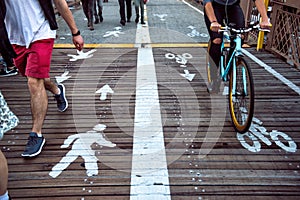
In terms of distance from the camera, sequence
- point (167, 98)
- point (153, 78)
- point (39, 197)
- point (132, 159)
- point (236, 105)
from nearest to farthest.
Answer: point (39, 197) → point (132, 159) → point (236, 105) → point (167, 98) → point (153, 78)

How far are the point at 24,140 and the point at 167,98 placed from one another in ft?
5.90

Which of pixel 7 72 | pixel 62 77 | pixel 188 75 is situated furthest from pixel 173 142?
pixel 7 72

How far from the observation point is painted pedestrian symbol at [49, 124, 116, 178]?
8.26 feet

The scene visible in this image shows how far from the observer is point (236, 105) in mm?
3154

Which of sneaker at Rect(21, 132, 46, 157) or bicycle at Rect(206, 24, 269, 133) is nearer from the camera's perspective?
sneaker at Rect(21, 132, 46, 157)

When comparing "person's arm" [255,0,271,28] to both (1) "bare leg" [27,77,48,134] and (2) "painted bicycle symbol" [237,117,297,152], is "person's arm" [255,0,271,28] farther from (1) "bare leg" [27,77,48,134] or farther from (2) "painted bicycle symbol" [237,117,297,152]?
(1) "bare leg" [27,77,48,134]

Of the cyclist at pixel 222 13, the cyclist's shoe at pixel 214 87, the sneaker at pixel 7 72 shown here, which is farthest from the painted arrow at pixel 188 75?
the sneaker at pixel 7 72

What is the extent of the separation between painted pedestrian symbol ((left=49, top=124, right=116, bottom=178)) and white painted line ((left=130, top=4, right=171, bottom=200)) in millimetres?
328

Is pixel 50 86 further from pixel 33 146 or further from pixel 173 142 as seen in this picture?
pixel 173 142

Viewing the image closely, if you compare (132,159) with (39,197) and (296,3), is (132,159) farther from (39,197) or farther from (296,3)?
(296,3)

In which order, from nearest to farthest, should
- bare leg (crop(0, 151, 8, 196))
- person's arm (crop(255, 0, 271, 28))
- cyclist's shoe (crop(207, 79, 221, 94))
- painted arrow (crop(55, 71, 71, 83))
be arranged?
bare leg (crop(0, 151, 8, 196)) → person's arm (crop(255, 0, 271, 28)) → cyclist's shoe (crop(207, 79, 221, 94)) → painted arrow (crop(55, 71, 71, 83))

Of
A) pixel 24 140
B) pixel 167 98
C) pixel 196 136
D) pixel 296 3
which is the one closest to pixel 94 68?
pixel 167 98

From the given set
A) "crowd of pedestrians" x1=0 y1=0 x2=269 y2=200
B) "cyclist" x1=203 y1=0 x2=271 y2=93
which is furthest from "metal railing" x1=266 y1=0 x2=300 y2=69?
"crowd of pedestrians" x1=0 y1=0 x2=269 y2=200

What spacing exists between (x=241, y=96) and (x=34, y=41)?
82.2 inches
